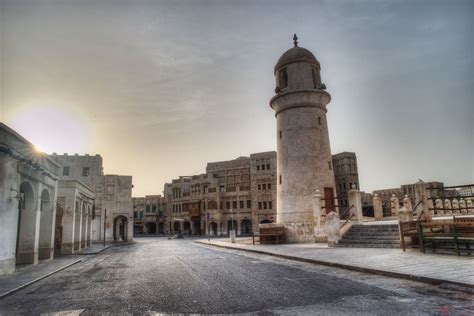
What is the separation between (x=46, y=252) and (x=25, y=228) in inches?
122

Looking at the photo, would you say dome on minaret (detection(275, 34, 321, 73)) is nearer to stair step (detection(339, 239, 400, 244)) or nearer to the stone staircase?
the stone staircase

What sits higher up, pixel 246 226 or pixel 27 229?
pixel 27 229

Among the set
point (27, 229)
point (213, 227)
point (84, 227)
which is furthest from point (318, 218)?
point (213, 227)

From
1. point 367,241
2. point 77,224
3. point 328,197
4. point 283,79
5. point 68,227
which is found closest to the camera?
point 367,241

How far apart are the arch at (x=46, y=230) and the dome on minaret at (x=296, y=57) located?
17091mm

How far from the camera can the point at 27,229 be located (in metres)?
14.5

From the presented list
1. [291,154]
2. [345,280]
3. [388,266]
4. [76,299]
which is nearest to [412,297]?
[345,280]

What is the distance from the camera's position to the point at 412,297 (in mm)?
5965

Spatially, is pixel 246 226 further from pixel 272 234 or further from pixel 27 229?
pixel 27 229

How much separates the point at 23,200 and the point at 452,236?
57.1 ft

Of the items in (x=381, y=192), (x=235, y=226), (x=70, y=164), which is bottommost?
(x=235, y=226)

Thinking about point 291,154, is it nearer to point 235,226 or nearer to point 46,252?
point 46,252

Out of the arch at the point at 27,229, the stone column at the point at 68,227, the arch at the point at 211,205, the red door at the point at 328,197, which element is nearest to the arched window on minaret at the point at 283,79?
the red door at the point at 328,197

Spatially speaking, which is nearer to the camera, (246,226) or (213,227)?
(213,227)
